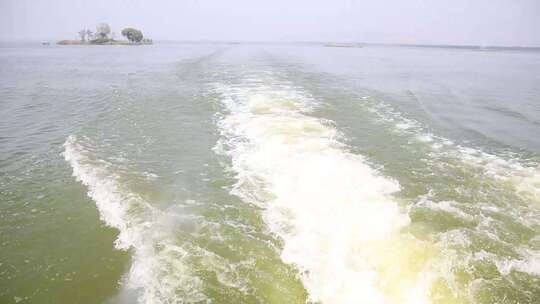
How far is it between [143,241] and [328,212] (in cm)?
477

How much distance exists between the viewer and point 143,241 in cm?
791

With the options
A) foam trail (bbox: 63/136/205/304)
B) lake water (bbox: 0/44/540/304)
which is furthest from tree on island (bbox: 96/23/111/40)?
foam trail (bbox: 63/136/205/304)

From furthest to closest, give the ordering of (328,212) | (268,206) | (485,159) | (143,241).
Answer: (485,159)
(268,206)
(328,212)
(143,241)

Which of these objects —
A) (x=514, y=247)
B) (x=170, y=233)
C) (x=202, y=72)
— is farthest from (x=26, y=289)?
(x=202, y=72)

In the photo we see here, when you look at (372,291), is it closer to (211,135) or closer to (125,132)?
(211,135)

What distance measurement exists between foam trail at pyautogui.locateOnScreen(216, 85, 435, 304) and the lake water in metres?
0.04

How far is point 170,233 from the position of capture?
820cm

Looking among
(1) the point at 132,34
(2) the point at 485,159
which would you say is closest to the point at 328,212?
(2) the point at 485,159

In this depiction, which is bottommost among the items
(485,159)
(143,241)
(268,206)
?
(143,241)

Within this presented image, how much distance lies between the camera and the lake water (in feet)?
22.0

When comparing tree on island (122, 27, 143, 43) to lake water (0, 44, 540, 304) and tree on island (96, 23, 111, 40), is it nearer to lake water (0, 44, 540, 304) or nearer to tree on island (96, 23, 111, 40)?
tree on island (96, 23, 111, 40)

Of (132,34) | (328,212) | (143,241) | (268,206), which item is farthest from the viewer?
(132,34)

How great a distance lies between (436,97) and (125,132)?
21.3 meters

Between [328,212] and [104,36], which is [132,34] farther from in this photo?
[328,212]
